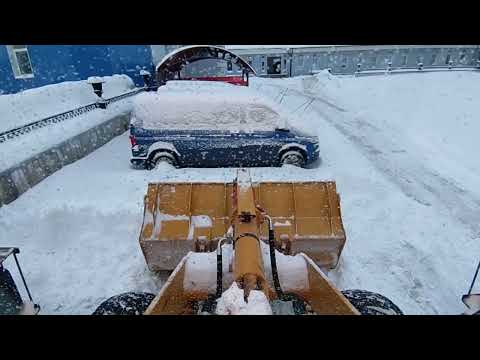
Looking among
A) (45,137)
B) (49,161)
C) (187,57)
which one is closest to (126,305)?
(49,161)

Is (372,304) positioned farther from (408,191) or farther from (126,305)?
(408,191)

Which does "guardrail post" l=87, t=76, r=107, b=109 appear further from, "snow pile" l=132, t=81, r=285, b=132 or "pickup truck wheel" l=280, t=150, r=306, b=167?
"pickup truck wheel" l=280, t=150, r=306, b=167

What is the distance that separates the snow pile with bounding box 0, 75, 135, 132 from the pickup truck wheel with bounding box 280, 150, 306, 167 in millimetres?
6717

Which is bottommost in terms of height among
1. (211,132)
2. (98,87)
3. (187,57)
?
(211,132)

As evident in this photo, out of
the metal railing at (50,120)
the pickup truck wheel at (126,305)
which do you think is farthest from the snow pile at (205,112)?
the pickup truck wheel at (126,305)

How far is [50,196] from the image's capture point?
6609mm

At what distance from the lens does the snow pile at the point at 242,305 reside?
6.03ft

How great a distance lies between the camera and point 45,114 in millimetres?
9484

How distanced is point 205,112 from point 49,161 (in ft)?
12.5

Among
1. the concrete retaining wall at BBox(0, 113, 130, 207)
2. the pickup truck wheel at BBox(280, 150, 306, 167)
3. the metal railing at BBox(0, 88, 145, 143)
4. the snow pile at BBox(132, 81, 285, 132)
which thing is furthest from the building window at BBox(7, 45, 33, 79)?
the pickup truck wheel at BBox(280, 150, 306, 167)

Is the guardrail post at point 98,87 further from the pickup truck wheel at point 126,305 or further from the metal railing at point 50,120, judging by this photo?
the pickup truck wheel at point 126,305

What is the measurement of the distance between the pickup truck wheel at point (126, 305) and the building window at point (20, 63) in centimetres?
1451
